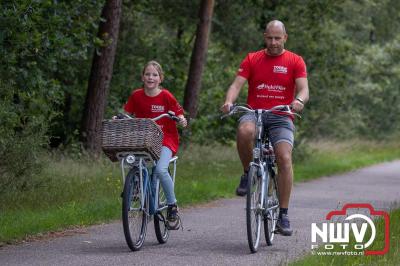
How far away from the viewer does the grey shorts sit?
34.4 ft

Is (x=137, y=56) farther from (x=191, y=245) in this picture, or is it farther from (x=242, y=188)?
(x=242, y=188)

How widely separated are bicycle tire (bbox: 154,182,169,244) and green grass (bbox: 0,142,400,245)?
60.1 inches

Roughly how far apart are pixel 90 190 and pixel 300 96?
619 centimetres

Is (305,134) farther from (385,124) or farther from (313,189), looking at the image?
(385,124)

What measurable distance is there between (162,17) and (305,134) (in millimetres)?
5289

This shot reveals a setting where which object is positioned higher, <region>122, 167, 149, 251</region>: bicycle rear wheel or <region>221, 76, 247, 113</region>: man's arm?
<region>221, 76, 247, 113</region>: man's arm

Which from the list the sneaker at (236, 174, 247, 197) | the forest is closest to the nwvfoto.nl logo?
the sneaker at (236, 174, 247, 197)

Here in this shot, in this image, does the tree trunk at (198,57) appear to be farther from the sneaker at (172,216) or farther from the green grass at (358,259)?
the green grass at (358,259)

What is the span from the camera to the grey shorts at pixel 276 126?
10.5 m

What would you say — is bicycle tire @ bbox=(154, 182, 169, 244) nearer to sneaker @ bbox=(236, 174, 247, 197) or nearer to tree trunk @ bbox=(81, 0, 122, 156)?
sneaker @ bbox=(236, 174, 247, 197)

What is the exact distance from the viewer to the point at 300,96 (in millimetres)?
10320

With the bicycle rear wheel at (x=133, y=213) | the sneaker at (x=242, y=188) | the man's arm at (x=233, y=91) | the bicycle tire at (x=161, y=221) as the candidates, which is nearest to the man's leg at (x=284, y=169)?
the sneaker at (x=242, y=188)

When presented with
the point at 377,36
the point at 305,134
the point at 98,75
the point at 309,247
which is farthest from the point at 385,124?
the point at 309,247

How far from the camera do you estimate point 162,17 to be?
30.5 m
